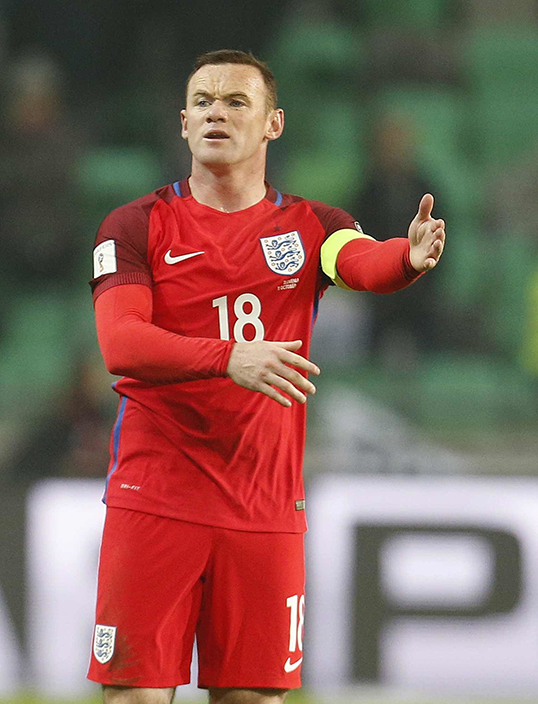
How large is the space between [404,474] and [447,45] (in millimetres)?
4384

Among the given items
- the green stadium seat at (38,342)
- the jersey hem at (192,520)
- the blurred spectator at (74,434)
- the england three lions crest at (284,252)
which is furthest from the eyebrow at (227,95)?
the green stadium seat at (38,342)

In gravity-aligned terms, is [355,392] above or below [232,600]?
above

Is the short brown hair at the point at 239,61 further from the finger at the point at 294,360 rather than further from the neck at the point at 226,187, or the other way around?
the finger at the point at 294,360

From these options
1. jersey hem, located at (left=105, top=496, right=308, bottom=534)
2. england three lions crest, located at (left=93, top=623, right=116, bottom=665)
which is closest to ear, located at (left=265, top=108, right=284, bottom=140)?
jersey hem, located at (left=105, top=496, right=308, bottom=534)

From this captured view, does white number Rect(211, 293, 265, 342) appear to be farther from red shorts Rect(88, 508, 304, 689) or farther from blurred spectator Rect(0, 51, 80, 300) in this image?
blurred spectator Rect(0, 51, 80, 300)

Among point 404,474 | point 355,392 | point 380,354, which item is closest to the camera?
point 404,474

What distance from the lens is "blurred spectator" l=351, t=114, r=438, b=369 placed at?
6.76 metres

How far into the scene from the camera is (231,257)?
321 centimetres

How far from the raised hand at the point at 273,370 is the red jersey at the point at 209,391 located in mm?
368

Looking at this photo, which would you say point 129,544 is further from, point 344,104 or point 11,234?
point 344,104

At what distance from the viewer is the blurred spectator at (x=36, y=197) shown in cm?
712

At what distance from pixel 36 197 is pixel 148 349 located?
14.8ft

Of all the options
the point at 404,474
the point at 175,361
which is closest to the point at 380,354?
the point at 404,474

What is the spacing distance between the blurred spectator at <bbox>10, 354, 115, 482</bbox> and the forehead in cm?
265
